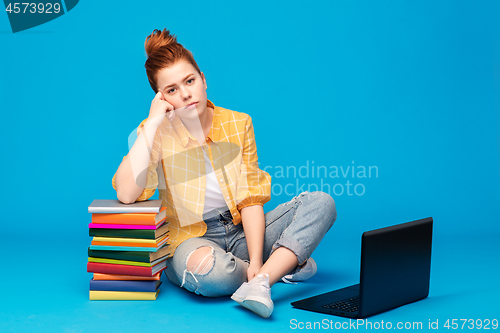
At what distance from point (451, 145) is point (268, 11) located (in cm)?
139

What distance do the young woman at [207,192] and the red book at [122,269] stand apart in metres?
0.11

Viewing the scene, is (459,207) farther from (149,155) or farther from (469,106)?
(149,155)

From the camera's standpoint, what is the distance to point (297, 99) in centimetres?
312

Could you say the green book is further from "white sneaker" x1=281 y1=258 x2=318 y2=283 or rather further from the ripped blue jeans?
"white sneaker" x1=281 y1=258 x2=318 y2=283

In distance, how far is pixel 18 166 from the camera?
3068mm

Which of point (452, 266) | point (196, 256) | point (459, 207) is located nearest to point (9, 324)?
point (196, 256)

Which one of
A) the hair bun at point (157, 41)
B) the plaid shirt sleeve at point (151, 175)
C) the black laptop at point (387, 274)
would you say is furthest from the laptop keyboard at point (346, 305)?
the hair bun at point (157, 41)

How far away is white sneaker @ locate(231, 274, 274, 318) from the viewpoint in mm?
1621

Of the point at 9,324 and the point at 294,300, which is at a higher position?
the point at 294,300

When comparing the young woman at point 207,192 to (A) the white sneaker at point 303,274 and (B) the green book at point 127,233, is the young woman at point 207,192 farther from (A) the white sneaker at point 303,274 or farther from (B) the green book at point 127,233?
(B) the green book at point 127,233

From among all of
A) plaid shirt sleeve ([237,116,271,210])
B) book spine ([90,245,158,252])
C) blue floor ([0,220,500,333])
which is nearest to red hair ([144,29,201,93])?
plaid shirt sleeve ([237,116,271,210])

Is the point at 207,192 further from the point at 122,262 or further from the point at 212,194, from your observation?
the point at 122,262

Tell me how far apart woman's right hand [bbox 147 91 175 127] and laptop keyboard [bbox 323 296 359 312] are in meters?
0.88

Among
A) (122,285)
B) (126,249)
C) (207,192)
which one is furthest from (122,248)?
(207,192)
